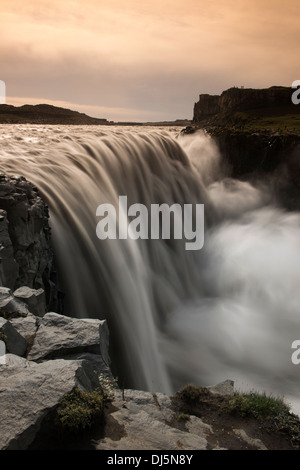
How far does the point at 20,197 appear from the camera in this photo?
1193 centimetres

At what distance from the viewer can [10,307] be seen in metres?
7.91

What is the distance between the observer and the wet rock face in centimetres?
1044

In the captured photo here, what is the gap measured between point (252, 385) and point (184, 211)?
1494 centimetres

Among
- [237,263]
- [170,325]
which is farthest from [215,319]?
[237,263]

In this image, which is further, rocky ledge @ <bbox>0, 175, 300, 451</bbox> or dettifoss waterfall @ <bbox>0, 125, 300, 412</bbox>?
dettifoss waterfall @ <bbox>0, 125, 300, 412</bbox>

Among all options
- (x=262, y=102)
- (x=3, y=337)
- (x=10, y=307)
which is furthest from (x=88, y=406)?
(x=262, y=102)

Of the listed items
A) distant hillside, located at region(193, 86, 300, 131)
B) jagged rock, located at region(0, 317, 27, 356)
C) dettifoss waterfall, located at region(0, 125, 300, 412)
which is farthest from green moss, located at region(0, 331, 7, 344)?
distant hillside, located at region(193, 86, 300, 131)

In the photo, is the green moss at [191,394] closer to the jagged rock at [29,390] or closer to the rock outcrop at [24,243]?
the jagged rock at [29,390]

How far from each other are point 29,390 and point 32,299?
13.5 ft

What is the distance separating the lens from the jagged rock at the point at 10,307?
7.78m

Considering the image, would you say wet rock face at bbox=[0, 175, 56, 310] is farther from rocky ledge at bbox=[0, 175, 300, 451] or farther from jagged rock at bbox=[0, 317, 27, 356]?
jagged rock at bbox=[0, 317, 27, 356]

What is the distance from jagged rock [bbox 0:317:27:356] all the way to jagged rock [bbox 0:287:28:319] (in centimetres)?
72

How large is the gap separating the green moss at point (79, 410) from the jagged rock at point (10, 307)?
3017 mm
